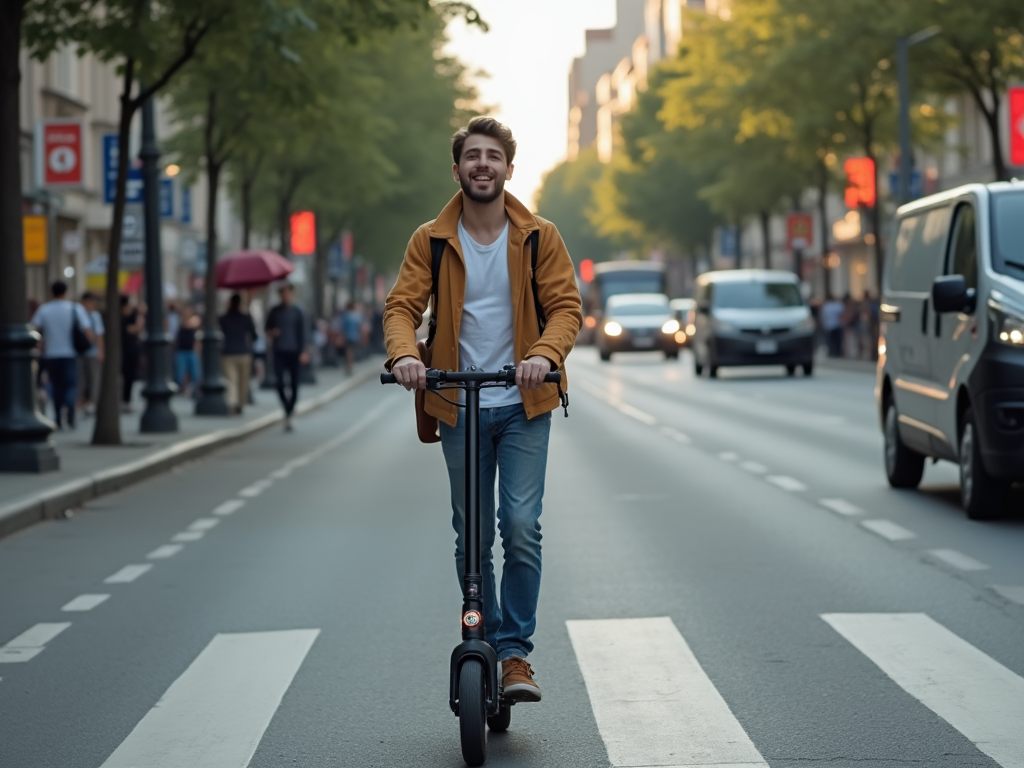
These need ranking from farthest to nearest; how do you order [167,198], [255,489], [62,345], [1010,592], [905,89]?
[905,89]
[167,198]
[62,345]
[255,489]
[1010,592]

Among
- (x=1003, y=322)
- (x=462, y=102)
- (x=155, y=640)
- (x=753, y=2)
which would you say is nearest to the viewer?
(x=155, y=640)

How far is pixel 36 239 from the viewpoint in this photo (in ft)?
91.3

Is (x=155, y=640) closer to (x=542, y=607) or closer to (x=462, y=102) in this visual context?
(x=542, y=607)

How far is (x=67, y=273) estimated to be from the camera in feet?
150

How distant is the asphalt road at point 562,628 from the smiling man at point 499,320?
1.70 feet

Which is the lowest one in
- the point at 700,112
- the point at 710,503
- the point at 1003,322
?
the point at 710,503

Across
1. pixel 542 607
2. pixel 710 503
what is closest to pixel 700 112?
pixel 710 503

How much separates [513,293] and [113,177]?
69.6 feet

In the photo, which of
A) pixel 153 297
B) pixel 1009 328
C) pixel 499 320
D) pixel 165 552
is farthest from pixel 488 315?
pixel 153 297

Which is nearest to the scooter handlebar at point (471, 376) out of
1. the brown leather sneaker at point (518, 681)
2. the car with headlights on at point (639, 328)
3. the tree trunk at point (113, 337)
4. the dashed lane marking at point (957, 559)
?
the brown leather sneaker at point (518, 681)

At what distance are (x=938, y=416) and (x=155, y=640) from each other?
19.8ft

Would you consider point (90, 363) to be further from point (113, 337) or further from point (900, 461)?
point (900, 461)

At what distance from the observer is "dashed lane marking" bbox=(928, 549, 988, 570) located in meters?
9.80

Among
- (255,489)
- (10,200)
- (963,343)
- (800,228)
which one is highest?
(800,228)
